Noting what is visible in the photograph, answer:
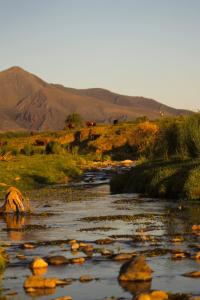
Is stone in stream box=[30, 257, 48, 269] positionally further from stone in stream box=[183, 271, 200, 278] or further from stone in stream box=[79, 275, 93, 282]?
stone in stream box=[183, 271, 200, 278]

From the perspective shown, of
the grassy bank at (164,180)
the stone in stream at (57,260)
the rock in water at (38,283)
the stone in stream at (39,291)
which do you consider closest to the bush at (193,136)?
the grassy bank at (164,180)

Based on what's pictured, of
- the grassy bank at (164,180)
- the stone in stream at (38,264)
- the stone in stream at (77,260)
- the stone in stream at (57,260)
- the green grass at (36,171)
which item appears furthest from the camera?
the green grass at (36,171)

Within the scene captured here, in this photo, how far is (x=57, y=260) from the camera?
54.3 feet

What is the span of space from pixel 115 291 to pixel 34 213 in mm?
14988

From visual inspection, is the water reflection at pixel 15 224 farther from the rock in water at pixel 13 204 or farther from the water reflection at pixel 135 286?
the water reflection at pixel 135 286

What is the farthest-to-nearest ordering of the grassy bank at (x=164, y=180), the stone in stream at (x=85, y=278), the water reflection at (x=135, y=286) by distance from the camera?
the grassy bank at (x=164, y=180)
the stone in stream at (x=85, y=278)
the water reflection at (x=135, y=286)

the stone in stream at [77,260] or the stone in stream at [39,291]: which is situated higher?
the stone in stream at [77,260]

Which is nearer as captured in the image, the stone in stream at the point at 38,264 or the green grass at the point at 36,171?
the stone in stream at the point at 38,264

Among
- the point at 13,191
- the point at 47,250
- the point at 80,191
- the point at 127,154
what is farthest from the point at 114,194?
the point at 127,154

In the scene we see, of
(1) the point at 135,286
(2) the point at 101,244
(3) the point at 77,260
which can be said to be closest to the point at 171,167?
(2) the point at 101,244

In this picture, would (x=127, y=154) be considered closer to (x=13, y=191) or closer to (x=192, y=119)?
(x=192, y=119)

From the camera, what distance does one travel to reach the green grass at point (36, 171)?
147 feet

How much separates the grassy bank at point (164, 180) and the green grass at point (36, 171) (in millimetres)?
7000

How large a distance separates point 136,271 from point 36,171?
118 ft
